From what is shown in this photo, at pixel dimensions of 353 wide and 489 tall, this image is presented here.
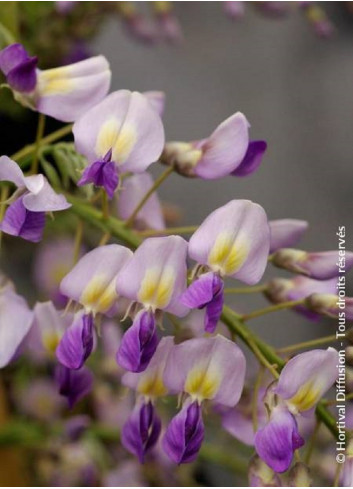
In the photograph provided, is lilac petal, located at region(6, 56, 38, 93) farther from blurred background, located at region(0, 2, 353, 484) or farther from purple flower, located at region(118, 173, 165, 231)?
blurred background, located at region(0, 2, 353, 484)

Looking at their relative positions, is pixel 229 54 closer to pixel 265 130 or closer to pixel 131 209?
pixel 265 130

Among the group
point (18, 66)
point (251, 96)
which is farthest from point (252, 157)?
point (251, 96)

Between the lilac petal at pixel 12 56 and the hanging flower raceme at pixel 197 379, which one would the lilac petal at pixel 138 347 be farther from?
the lilac petal at pixel 12 56

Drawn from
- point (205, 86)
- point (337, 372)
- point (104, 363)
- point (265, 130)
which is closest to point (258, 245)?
point (337, 372)

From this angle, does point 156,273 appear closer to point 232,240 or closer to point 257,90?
point 232,240

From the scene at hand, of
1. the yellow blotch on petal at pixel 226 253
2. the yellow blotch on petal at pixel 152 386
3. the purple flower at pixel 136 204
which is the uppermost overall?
the yellow blotch on petal at pixel 226 253

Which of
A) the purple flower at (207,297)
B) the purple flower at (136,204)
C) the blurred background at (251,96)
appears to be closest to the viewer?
the purple flower at (207,297)

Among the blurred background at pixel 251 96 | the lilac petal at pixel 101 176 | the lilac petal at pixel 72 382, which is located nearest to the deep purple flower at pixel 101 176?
the lilac petal at pixel 101 176
